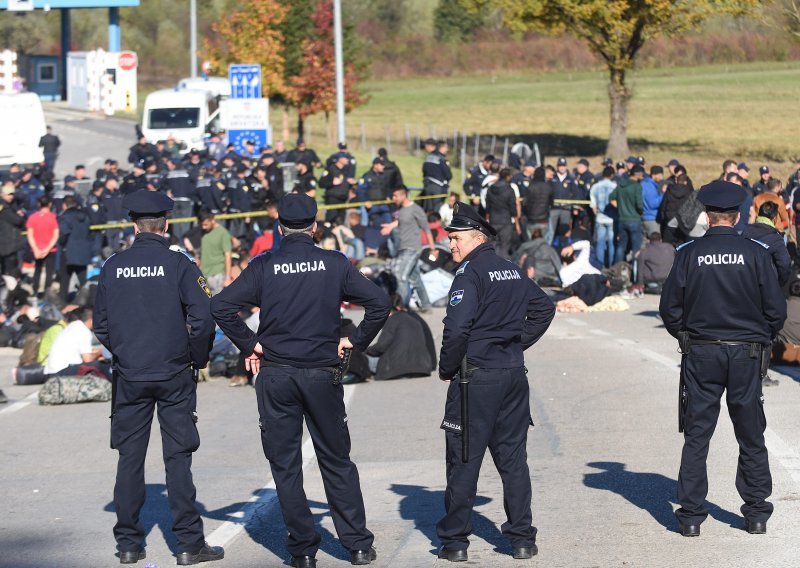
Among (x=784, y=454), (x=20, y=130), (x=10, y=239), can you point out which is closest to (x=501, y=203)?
(x=10, y=239)

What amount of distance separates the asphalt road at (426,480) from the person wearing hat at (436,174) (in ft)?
35.9

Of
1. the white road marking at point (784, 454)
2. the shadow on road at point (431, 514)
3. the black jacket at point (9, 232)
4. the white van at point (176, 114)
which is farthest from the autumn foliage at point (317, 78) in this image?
the shadow on road at point (431, 514)

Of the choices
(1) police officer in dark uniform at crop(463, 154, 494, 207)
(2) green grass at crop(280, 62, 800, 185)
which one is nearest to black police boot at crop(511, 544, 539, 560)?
(1) police officer in dark uniform at crop(463, 154, 494, 207)

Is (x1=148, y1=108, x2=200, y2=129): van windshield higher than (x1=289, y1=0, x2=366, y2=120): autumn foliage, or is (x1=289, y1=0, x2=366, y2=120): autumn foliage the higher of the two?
(x1=289, y1=0, x2=366, y2=120): autumn foliage

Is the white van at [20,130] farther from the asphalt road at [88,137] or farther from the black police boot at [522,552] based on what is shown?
the black police boot at [522,552]

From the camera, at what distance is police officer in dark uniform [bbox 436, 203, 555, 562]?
7270mm

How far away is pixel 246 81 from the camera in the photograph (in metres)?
33.2

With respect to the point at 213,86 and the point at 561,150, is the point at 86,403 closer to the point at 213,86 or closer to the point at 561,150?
the point at 213,86

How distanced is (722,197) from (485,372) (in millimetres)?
1654

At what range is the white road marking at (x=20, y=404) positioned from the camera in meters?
14.3

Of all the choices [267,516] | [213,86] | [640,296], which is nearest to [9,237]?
[640,296]

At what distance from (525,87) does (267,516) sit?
8130 cm

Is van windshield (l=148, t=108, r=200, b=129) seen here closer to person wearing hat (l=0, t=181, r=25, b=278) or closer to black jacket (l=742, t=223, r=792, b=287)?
person wearing hat (l=0, t=181, r=25, b=278)

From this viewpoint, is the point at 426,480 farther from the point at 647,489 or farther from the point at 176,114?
the point at 176,114
